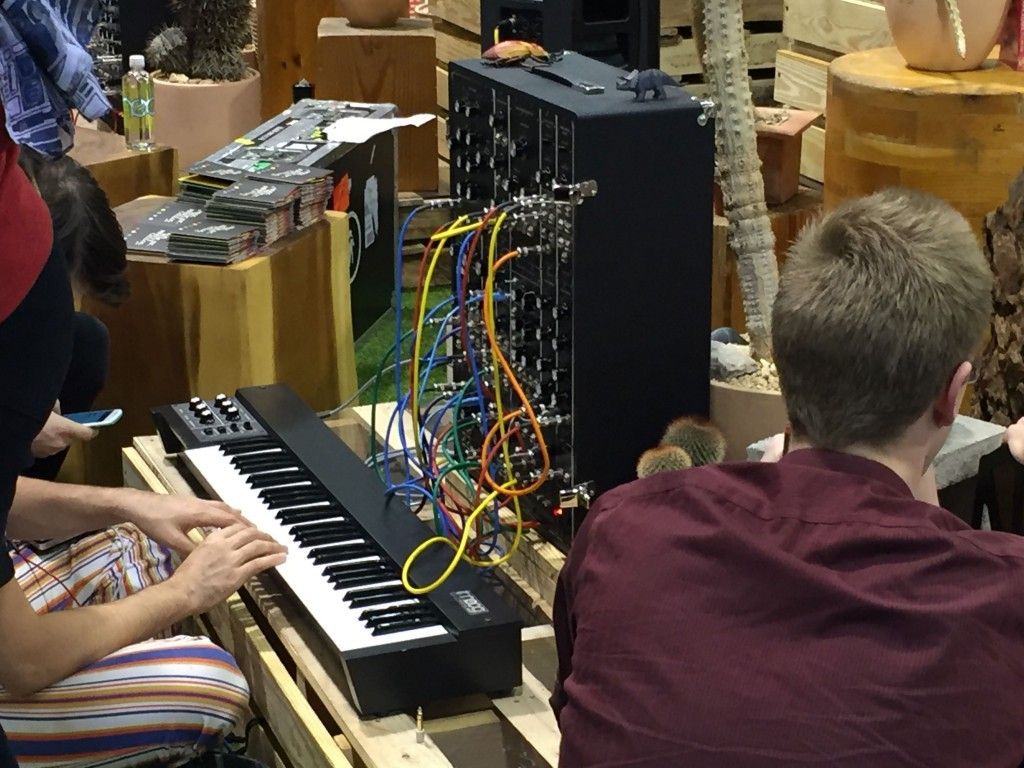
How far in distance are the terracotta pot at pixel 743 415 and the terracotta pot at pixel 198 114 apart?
128 inches

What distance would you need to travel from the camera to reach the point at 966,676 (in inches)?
48.1

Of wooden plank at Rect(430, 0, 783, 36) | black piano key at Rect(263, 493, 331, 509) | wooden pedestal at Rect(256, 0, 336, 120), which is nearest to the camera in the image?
black piano key at Rect(263, 493, 331, 509)

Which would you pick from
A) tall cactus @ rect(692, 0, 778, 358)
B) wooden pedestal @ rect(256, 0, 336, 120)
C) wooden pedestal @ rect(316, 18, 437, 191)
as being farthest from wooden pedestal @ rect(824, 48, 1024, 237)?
wooden pedestal @ rect(256, 0, 336, 120)

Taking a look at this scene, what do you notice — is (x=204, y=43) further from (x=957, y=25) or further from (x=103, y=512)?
(x=103, y=512)

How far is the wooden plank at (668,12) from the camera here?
4.88m

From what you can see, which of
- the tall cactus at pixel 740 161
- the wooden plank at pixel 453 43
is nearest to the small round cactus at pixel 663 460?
the tall cactus at pixel 740 161

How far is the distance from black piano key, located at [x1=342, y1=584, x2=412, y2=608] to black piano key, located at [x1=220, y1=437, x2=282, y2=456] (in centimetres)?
57

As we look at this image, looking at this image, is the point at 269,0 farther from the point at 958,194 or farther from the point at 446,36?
the point at 958,194

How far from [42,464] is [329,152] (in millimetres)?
1210

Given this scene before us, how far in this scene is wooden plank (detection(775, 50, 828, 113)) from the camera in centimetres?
447

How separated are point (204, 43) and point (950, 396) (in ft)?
14.5

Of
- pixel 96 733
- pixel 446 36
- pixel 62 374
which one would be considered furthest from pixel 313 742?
pixel 446 36

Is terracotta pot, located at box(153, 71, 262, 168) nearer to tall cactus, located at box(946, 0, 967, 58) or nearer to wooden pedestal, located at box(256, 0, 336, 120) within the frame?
wooden pedestal, located at box(256, 0, 336, 120)

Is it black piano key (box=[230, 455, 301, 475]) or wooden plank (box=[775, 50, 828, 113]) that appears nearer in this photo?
black piano key (box=[230, 455, 301, 475])
